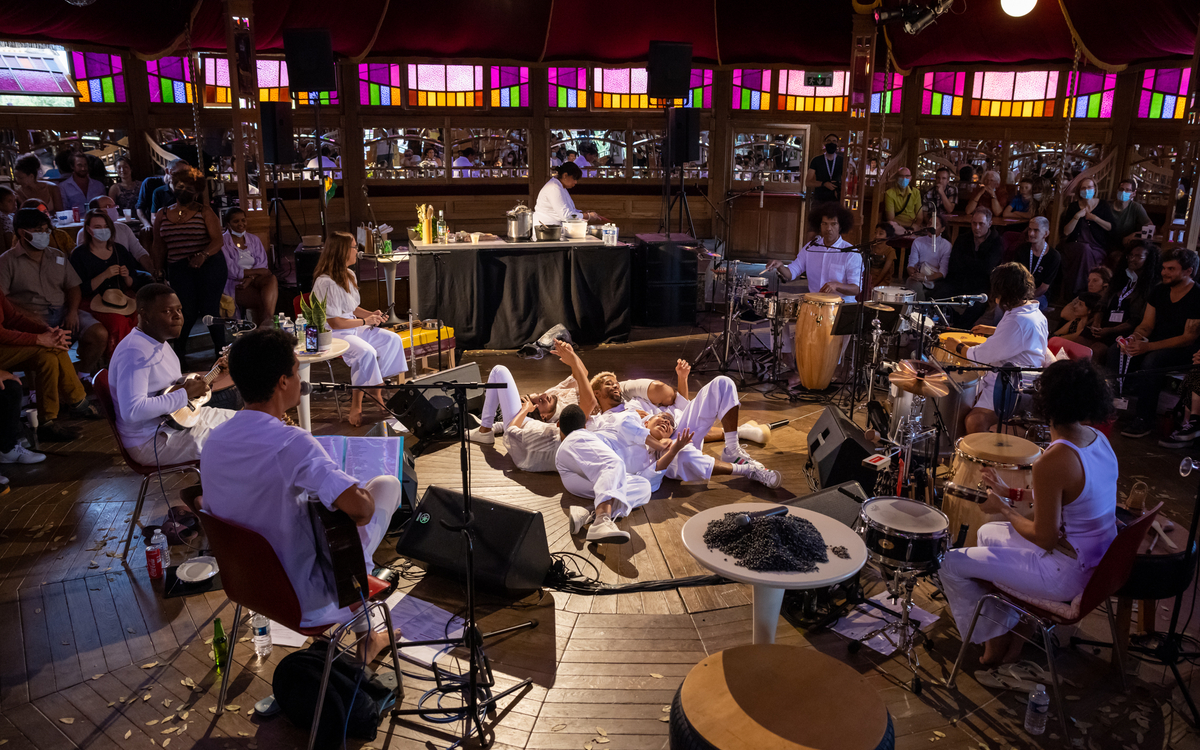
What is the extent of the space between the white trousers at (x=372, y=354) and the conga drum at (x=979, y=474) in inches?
146

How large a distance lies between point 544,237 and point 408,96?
14.7ft

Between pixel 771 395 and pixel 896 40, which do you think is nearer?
pixel 771 395

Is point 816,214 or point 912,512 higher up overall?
point 816,214

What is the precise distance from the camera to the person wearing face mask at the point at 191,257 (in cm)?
704

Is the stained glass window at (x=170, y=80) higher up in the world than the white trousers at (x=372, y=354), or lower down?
higher up

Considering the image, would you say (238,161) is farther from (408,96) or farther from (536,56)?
(536,56)

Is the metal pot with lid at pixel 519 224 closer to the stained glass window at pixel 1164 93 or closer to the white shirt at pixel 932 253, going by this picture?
the white shirt at pixel 932 253

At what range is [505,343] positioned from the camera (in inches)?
319

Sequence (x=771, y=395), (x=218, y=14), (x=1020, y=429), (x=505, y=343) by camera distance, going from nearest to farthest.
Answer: (x=1020, y=429) → (x=771, y=395) → (x=505, y=343) → (x=218, y=14)

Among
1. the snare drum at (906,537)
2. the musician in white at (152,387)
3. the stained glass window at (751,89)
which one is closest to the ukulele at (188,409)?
the musician in white at (152,387)

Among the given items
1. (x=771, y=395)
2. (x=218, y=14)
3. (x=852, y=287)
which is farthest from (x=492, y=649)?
(x=218, y=14)

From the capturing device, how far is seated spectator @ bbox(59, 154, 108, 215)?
9133 millimetres

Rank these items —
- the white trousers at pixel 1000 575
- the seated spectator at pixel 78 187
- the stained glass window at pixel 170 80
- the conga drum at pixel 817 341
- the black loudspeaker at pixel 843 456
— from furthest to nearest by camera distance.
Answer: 1. the stained glass window at pixel 170 80
2. the seated spectator at pixel 78 187
3. the conga drum at pixel 817 341
4. the black loudspeaker at pixel 843 456
5. the white trousers at pixel 1000 575

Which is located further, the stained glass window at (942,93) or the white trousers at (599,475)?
the stained glass window at (942,93)
